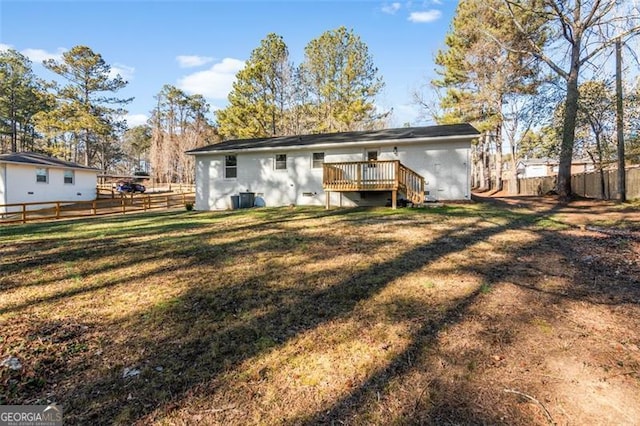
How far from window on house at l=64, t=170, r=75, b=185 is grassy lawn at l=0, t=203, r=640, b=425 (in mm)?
21164

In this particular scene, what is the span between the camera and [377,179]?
12.3 m

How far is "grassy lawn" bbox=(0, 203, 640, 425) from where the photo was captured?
2.29 meters

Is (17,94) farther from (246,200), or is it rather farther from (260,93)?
(246,200)

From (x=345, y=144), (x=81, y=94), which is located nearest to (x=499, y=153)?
(x=345, y=144)

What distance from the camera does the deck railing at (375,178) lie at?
11.9m

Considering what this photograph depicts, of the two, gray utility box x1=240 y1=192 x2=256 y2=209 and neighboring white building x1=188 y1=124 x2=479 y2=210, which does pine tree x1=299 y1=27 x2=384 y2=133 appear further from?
gray utility box x1=240 y1=192 x2=256 y2=209

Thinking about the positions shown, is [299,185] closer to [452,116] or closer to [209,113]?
[452,116]

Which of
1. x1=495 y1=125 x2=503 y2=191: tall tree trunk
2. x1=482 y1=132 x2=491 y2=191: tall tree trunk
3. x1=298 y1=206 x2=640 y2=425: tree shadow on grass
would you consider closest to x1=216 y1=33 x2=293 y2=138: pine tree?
x1=495 y1=125 x2=503 y2=191: tall tree trunk

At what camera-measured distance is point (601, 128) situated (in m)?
13.8

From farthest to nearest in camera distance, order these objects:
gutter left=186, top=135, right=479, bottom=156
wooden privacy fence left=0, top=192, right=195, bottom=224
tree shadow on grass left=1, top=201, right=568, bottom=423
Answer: wooden privacy fence left=0, top=192, right=195, bottom=224 → gutter left=186, top=135, right=479, bottom=156 → tree shadow on grass left=1, top=201, right=568, bottom=423

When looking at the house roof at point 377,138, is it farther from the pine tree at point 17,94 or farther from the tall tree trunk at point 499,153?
the pine tree at point 17,94

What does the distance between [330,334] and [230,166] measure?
1400cm

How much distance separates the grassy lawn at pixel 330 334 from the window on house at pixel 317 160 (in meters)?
8.93

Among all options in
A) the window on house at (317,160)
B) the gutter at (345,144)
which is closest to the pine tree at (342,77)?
the window on house at (317,160)
